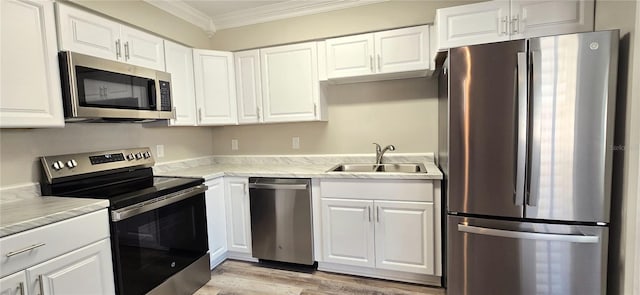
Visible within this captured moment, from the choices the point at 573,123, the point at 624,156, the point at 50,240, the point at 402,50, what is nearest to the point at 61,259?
the point at 50,240

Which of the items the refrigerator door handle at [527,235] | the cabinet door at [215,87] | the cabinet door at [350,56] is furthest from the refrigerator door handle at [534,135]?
the cabinet door at [215,87]

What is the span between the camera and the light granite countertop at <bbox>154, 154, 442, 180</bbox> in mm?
2162

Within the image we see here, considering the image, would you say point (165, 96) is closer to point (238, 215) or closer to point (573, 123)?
point (238, 215)

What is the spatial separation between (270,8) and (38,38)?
5.66 feet

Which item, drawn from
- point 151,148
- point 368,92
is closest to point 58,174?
point 151,148

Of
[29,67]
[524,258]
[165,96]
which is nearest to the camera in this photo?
[29,67]

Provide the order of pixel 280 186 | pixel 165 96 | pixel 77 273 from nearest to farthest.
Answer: pixel 77 273, pixel 165 96, pixel 280 186

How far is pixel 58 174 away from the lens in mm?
1761

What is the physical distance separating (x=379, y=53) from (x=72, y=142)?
7.67 ft

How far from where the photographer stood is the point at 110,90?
1.84 m

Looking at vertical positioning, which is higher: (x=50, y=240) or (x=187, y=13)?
(x=187, y=13)

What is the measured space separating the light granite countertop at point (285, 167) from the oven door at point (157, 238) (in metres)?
0.32

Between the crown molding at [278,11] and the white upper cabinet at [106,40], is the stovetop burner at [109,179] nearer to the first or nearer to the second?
the white upper cabinet at [106,40]

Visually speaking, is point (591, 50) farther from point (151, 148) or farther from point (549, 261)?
point (151, 148)
